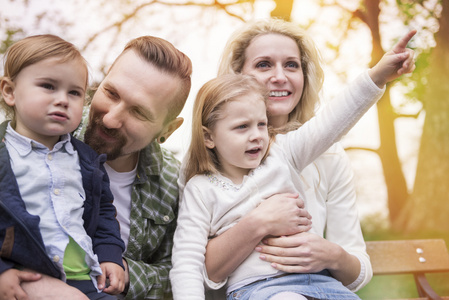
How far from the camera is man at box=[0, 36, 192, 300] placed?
1.80 m

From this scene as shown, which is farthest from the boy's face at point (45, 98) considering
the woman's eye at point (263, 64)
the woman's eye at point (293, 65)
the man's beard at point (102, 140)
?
the woman's eye at point (293, 65)

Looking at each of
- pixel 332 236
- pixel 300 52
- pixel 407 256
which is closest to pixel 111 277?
pixel 332 236

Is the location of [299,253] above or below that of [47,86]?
below

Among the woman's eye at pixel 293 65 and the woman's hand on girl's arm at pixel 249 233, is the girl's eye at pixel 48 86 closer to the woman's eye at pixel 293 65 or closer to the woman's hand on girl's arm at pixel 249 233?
the woman's hand on girl's arm at pixel 249 233

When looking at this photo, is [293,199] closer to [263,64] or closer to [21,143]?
[263,64]

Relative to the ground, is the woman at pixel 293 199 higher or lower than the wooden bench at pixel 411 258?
higher

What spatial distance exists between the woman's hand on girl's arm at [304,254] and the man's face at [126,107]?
2.10 feet

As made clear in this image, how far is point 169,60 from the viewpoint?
76.4 inches

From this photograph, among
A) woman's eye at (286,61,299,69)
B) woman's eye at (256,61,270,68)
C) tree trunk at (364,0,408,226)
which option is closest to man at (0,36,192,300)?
woman's eye at (256,61,270,68)

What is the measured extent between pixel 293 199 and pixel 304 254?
0.20 m

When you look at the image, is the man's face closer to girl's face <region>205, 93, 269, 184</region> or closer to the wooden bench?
girl's face <region>205, 93, 269, 184</region>

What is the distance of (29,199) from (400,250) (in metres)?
2.18

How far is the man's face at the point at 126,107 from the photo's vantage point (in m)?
1.79

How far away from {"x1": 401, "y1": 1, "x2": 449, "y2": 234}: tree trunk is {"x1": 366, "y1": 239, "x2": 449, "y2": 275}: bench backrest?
2.27 m
